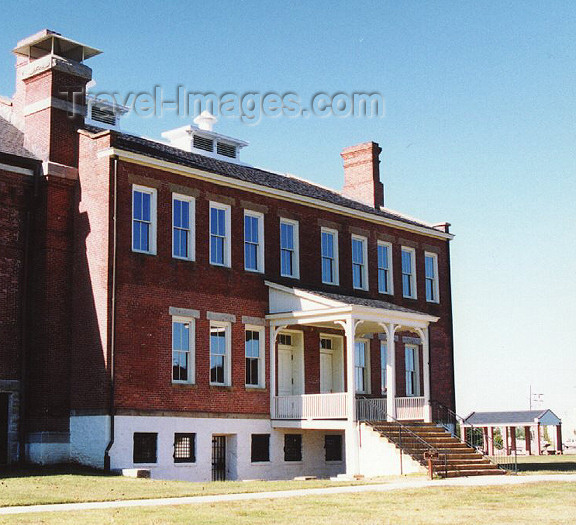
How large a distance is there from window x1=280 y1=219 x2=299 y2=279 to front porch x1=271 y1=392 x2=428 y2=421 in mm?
4488

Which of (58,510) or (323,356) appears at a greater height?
(323,356)

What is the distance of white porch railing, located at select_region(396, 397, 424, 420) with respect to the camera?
101 ft

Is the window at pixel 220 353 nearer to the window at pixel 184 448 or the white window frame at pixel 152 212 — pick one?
the window at pixel 184 448

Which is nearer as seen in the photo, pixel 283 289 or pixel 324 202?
pixel 283 289

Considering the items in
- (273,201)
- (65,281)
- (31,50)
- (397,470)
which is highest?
(31,50)

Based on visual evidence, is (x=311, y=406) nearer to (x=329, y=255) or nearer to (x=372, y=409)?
(x=372, y=409)

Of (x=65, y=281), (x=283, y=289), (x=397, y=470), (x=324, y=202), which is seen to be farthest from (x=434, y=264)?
(x=65, y=281)

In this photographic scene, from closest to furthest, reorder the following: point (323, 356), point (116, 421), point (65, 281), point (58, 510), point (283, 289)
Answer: point (58, 510)
point (116, 421)
point (65, 281)
point (283, 289)
point (323, 356)

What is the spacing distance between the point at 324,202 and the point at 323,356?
5.43 metres

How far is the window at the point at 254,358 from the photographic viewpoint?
3069cm

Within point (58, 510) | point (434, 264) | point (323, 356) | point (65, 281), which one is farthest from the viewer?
point (434, 264)

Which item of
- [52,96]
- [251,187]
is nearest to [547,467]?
[251,187]

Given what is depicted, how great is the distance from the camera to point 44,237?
2761 centimetres

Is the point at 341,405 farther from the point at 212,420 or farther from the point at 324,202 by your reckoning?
the point at 324,202
